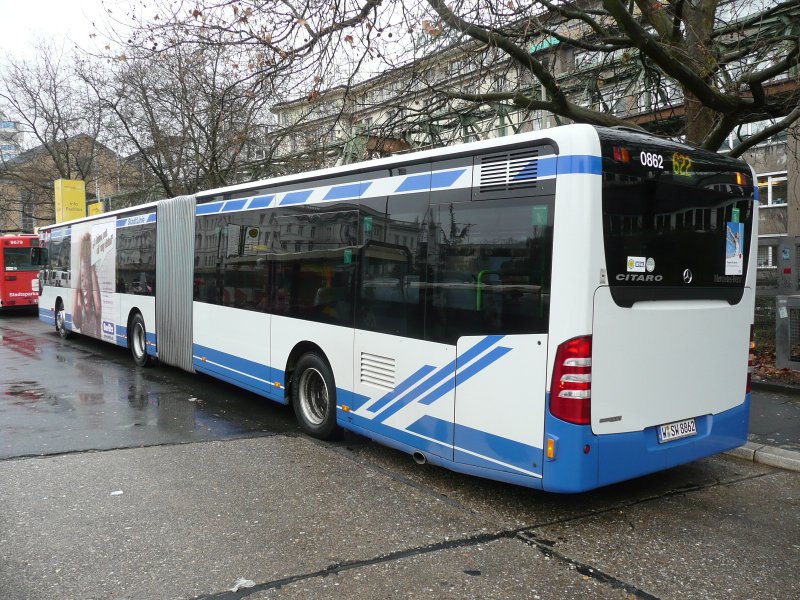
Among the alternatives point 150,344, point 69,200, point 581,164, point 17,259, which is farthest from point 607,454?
point 69,200

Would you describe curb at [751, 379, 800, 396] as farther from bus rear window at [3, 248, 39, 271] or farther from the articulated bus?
bus rear window at [3, 248, 39, 271]

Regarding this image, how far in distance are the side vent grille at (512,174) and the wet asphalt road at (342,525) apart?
2434 mm

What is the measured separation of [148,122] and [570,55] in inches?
557

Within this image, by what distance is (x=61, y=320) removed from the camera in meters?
16.7

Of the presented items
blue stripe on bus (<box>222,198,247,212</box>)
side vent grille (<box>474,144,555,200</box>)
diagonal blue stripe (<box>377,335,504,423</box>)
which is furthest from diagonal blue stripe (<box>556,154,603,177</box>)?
blue stripe on bus (<box>222,198,247,212</box>)

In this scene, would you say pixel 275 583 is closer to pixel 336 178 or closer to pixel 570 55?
pixel 336 178

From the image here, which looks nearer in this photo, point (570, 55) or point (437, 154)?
point (437, 154)

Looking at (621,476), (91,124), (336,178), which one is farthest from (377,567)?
(91,124)

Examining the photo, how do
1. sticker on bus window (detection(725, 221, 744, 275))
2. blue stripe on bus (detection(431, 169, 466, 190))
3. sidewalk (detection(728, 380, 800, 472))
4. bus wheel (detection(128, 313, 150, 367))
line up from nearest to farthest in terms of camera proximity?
blue stripe on bus (detection(431, 169, 466, 190)) → sticker on bus window (detection(725, 221, 744, 275)) → sidewalk (detection(728, 380, 800, 472)) → bus wheel (detection(128, 313, 150, 367))

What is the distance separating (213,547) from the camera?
4.23 meters

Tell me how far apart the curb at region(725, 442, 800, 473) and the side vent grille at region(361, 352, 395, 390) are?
132 inches

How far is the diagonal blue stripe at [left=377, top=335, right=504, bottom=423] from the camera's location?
489cm

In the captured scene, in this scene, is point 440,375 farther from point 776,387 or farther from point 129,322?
point 129,322

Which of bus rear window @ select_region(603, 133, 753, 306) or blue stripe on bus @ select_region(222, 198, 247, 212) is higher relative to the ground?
blue stripe on bus @ select_region(222, 198, 247, 212)
